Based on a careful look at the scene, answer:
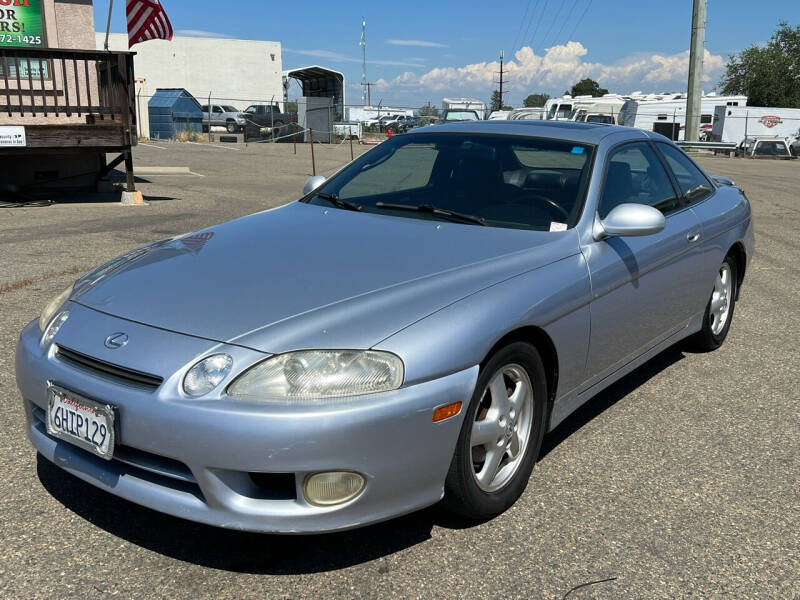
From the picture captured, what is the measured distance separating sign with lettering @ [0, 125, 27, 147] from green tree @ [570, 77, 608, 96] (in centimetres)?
11122

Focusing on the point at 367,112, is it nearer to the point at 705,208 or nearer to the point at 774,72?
the point at 774,72

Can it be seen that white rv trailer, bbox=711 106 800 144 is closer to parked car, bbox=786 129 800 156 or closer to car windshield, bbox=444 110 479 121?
parked car, bbox=786 129 800 156

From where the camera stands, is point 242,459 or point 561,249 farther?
point 561,249

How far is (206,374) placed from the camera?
2.36 meters

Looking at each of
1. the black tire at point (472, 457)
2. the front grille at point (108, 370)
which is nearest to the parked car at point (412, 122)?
the black tire at point (472, 457)

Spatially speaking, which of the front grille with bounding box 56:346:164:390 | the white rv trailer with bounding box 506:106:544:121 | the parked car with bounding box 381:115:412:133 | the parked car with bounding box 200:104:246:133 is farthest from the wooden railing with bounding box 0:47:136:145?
the parked car with bounding box 381:115:412:133

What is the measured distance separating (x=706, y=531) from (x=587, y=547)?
0.50 m

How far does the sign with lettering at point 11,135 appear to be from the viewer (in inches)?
387

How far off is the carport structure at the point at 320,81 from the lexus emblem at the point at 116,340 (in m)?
50.4

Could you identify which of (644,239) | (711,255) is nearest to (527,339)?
(644,239)

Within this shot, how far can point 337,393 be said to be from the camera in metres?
2.34

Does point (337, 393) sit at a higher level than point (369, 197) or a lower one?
lower

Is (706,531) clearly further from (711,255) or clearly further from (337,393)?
(711,255)

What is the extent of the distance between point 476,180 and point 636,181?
36.4 inches
